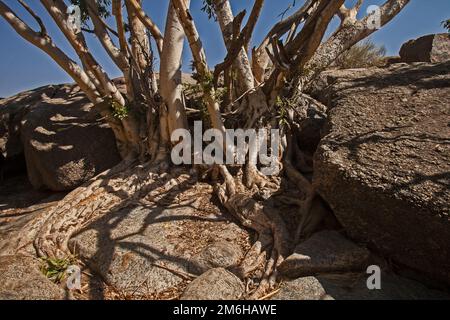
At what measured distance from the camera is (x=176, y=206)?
13.4ft

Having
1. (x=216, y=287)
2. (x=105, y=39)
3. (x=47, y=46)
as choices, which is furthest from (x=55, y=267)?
(x=105, y=39)

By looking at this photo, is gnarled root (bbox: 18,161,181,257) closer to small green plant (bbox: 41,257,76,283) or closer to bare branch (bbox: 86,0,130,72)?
small green plant (bbox: 41,257,76,283)

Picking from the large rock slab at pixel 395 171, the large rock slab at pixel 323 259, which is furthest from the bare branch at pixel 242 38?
the large rock slab at pixel 323 259

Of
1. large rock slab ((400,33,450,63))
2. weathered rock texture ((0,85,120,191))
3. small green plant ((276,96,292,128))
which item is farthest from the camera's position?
large rock slab ((400,33,450,63))

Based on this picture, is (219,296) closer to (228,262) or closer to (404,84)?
(228,262)

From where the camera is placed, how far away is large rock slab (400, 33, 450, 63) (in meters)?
7.15

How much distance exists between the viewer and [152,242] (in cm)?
343

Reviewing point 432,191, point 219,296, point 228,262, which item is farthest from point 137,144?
point 432,191

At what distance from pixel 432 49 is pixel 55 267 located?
26.1 feet

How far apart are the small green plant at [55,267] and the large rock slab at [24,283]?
0.48 feet

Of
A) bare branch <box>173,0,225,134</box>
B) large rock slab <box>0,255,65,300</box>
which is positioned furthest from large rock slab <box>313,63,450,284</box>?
large rock slab <box>0,255,65,300</box>

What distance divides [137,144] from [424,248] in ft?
12.5

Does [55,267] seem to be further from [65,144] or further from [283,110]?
[283,110]

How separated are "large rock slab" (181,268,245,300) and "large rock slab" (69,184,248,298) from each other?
0.36 m
